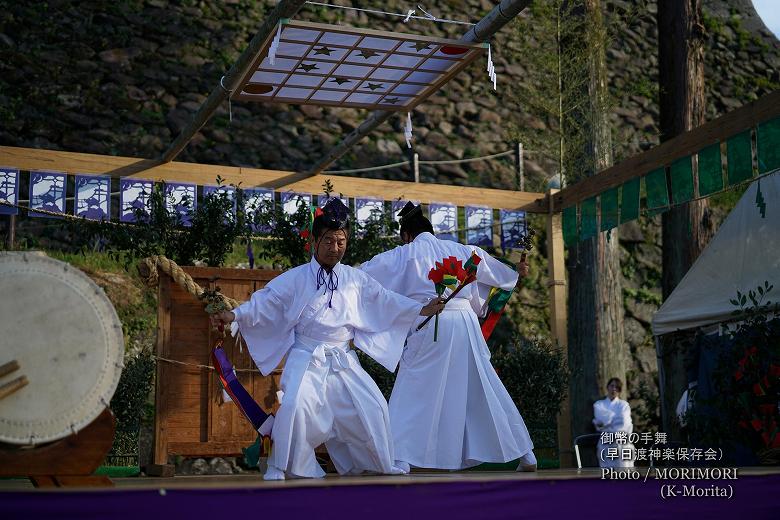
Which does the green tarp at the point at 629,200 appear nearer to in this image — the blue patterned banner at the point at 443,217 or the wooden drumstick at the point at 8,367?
the blue patterned banner at the point at 443,217

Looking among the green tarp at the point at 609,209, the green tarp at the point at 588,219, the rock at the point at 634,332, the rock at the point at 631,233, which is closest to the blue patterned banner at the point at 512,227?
the green tarp at the point at 588,219

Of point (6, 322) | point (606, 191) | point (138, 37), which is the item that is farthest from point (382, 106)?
point (138, 37)

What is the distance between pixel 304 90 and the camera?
7.77 metres

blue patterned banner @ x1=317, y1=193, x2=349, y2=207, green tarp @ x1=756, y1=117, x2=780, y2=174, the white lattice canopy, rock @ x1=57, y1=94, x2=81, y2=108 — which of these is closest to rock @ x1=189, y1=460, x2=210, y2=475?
blue patterned banner @ x1=317, y1=193, x2=349, y2=207

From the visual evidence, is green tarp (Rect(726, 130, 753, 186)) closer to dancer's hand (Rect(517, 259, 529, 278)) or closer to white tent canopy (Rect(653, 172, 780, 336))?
white tent canopy (Rect(653, 172, 780, 336))

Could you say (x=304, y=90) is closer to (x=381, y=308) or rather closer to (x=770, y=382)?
(x=381, y=308)

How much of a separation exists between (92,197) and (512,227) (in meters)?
3.90

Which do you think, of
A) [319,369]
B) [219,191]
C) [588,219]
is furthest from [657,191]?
[319,369]

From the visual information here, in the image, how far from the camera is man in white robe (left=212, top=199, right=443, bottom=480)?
4.86m

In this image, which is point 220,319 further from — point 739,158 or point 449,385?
point 739,158

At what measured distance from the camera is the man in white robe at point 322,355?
191 inches

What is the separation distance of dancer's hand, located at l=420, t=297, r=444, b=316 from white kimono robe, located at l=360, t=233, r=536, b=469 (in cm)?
59

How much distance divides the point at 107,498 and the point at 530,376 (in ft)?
21.2

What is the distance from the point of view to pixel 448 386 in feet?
19.4
